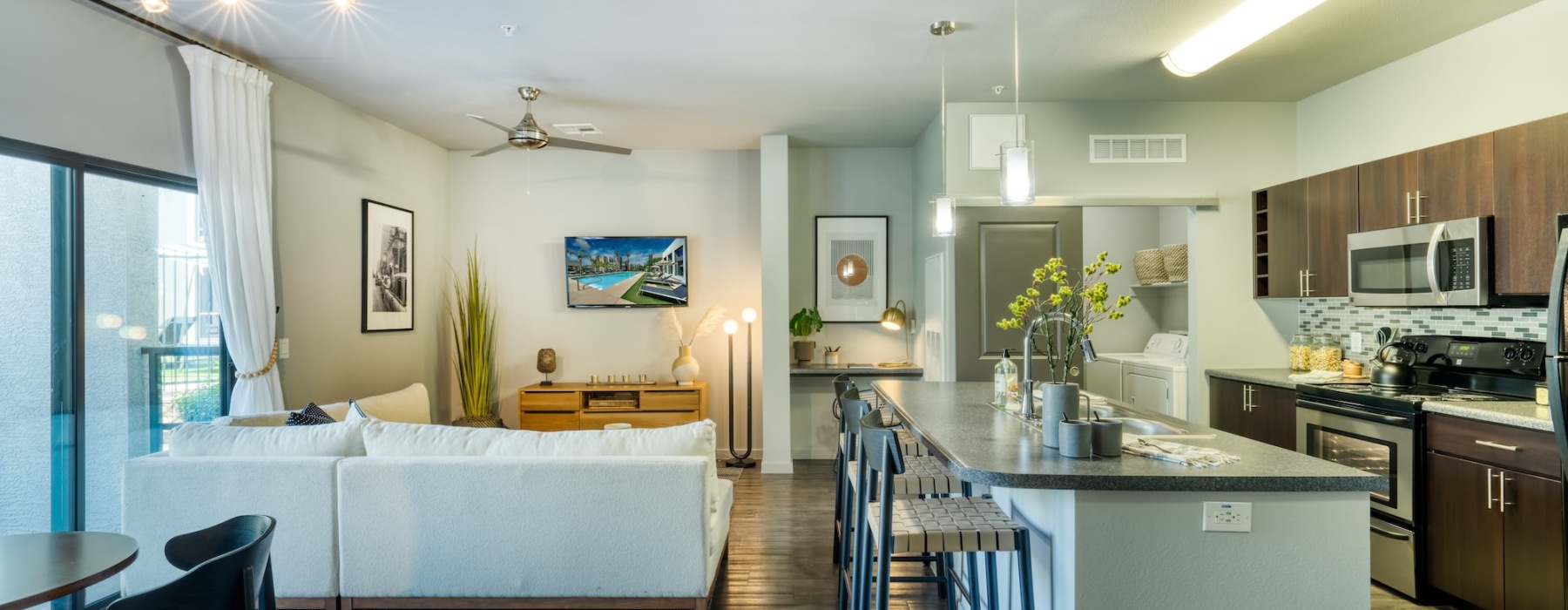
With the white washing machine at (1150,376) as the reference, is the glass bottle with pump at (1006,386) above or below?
above

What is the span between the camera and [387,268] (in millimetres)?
5227

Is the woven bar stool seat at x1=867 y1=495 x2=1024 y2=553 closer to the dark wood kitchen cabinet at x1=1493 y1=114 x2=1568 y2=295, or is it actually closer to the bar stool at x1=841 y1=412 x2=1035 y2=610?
the bar stool at x1=841 y1=412 x2=1035 y2=610

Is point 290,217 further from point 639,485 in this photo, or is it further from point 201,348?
point 639,485

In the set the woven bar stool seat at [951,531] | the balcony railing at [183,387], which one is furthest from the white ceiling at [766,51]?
the woven bar stool seat at [951,531]

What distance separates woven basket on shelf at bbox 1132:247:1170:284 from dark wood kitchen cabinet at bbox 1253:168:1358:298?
1161 mm

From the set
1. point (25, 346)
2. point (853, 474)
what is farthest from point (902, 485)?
point (25, 346)

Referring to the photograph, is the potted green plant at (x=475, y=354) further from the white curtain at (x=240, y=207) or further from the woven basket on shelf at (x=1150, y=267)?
the woven basket on shelf at (x=1150, y=267)

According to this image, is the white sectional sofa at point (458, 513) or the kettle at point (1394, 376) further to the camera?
the kettle at point (1394, 376)

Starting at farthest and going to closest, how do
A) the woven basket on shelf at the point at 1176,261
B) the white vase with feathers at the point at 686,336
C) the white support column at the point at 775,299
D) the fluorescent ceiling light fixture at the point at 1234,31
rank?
the white vase with feathers at the point at 686,336 < the white support column at the point at 775,299 < the woven basket on shelf at the point at 1176,261 < the fluorescent ceiling light fixture at the point at 1234,31

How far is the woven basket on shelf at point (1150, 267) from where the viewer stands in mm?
5777

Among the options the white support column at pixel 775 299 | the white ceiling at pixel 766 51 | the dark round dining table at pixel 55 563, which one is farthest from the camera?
the white support column at pixel 775 299

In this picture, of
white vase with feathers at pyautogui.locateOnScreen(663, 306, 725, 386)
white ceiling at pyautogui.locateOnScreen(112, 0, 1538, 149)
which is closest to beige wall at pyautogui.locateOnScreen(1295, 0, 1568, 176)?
white ceiling at pyautogui.locateOnScreen(112, 0, 1538, 149)

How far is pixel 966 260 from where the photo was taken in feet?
15.9

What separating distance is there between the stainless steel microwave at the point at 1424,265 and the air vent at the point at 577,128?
14.8 feet
